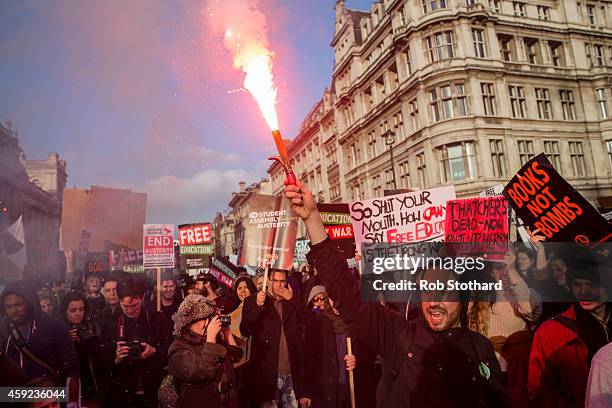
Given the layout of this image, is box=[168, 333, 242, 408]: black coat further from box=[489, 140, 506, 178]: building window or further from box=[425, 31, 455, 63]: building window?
box=[425, 31, 455, 63]: building window

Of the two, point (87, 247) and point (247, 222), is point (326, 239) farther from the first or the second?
point (87, 247)

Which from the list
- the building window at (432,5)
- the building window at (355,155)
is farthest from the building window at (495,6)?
the building window at (355,155)

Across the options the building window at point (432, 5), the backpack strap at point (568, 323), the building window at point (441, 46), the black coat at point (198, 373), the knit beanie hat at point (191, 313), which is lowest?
the black coat at point (198, 373)

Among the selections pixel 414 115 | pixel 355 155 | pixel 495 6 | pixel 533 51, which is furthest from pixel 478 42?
pixel 355 155

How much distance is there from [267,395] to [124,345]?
1.75 m

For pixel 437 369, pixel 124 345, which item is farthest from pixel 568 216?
pixel 124 345

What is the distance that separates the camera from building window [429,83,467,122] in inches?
963

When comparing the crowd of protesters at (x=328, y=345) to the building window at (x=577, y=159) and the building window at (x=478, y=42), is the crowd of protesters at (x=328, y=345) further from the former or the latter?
the building window at (x=577, y=159)

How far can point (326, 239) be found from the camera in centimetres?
234

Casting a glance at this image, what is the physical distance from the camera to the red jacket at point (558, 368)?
2.81 meters

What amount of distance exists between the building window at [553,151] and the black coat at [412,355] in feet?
90.5

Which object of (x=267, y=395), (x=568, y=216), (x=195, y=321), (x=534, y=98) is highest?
(x=534, y=98)

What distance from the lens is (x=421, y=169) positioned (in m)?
26.5

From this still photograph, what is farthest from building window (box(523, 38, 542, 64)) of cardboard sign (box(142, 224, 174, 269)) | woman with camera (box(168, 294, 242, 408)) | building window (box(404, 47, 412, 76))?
woman with camera (box(168, 294, 242, 408))
